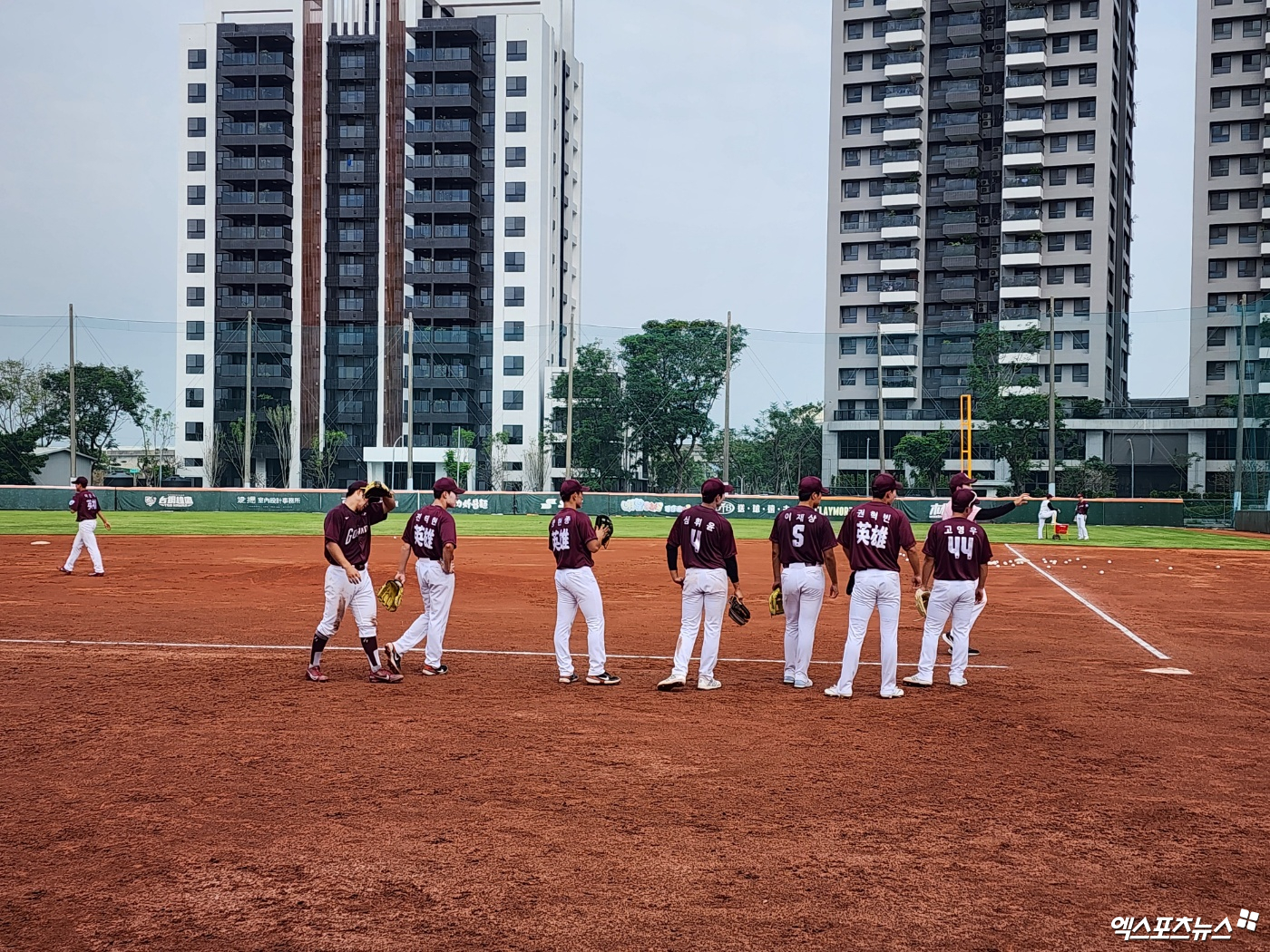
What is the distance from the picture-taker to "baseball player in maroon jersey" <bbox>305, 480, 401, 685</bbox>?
11.1 m

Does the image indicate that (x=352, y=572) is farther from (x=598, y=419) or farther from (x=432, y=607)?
(x=598, y=419)

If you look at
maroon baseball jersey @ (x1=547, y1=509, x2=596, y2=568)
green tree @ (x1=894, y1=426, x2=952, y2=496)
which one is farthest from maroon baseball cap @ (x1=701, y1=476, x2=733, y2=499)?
green tree @ (x1=894, y1=426, x2=952, y2=496)

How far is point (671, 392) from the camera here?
257 feet

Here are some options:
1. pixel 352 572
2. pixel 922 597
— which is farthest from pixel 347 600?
pixel 922 597

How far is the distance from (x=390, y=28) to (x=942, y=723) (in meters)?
96.7

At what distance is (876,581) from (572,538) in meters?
3.24

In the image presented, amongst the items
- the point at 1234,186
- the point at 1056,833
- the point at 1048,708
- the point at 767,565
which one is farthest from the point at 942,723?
the point at 1234,186

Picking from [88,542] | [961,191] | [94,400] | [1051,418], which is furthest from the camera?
[961,191]

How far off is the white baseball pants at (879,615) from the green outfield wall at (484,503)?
134 feet

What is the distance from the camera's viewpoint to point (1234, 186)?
85.9 meters

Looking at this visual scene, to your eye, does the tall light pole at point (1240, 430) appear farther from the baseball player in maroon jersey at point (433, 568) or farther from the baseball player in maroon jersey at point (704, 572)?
the baseball player in maroon jersey at point (433, 568)

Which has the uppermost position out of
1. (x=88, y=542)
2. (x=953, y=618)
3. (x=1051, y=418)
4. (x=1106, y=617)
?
(x=1051, y=418)

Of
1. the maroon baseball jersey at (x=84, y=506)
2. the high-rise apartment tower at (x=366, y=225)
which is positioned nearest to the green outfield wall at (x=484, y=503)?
the maroon baseball jersey at (x=84, y=506)

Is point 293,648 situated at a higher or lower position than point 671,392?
lower
